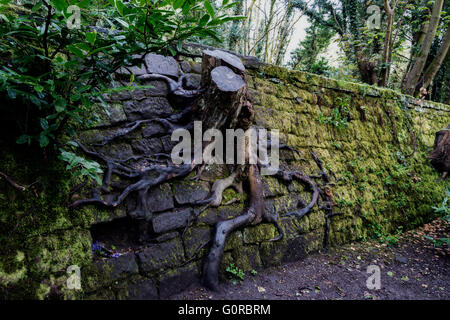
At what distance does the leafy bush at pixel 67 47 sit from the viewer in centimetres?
140

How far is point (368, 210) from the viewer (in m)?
4.18

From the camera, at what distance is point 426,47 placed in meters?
6.26

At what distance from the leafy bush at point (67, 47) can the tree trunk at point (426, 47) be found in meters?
6.60

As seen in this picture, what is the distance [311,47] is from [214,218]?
30.1ft

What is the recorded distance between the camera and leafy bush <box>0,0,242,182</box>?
1400 mm

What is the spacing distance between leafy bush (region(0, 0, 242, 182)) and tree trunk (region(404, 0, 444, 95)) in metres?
6.60

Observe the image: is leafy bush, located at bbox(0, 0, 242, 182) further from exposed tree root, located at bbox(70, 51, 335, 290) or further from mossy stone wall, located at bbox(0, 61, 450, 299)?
exposed tree root, located at bbox(70, 51, 335, 290)

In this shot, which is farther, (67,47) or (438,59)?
(438,59)

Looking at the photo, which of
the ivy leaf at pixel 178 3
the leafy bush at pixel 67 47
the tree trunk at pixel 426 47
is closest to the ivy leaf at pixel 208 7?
the leafy bush at pixel 67 47

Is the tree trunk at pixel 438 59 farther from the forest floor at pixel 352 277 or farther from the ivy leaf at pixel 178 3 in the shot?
the ivy leaf at pixel 178 3

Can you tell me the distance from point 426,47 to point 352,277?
19.9 ft

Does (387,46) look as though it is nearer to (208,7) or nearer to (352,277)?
(352,277)

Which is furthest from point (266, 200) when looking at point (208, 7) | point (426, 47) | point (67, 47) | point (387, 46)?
point (426, 47)

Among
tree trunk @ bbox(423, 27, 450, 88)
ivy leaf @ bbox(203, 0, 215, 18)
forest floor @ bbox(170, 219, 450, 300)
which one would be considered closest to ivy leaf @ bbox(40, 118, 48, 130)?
ivy leaf @ bbox(203, 0, 215, 18)
